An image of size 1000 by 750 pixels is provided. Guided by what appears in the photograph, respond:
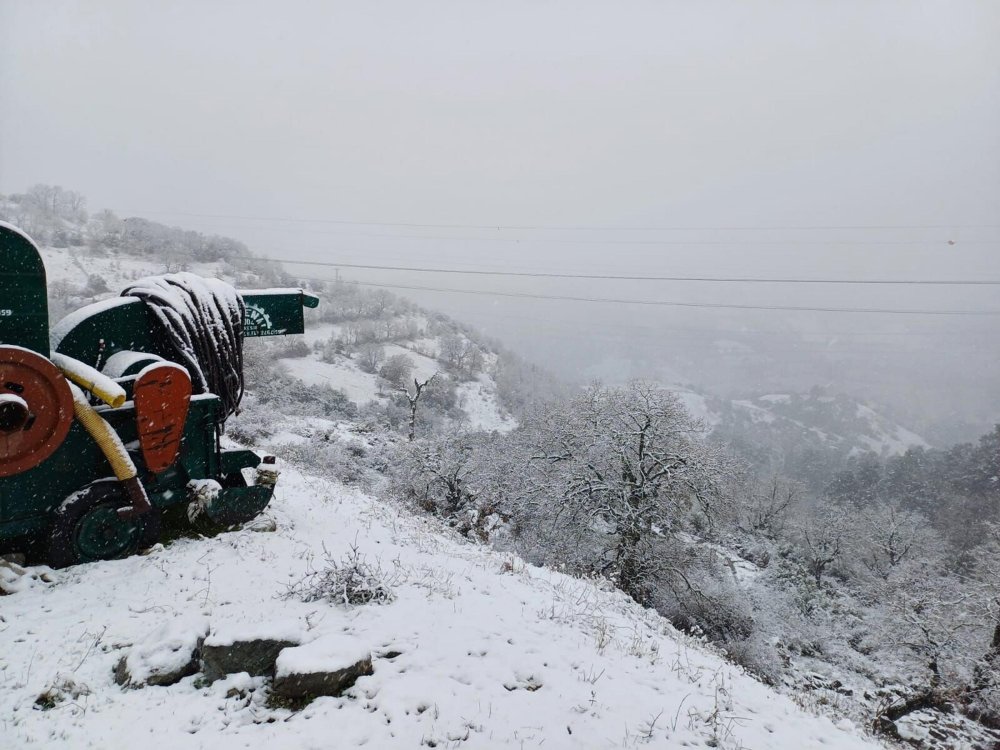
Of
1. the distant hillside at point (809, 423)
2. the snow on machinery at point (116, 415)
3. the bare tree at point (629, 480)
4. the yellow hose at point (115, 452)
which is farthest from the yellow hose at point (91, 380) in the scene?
the distant hillside at point (809, 423)

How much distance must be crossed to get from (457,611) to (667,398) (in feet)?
57.1

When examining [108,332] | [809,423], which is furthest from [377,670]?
[809,423]

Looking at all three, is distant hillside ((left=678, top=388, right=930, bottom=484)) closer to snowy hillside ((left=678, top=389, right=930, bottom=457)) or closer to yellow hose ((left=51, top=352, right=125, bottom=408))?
snowy hillside ((left=678, top=389, right=930, bottom=457))

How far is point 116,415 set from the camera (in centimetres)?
506

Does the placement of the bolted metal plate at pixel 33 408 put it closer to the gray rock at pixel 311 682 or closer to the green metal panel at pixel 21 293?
the green metal panel at pixel 21 293

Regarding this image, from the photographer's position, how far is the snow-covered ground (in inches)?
126

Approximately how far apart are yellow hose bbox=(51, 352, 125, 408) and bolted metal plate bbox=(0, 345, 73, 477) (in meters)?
0.15

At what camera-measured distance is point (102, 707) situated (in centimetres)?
328

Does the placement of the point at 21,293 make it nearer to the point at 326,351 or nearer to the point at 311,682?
the point at 311,682

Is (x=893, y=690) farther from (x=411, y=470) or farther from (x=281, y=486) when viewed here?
(x=281, y=486)

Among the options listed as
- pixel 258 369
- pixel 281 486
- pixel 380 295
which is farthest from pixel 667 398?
pixel 380 295

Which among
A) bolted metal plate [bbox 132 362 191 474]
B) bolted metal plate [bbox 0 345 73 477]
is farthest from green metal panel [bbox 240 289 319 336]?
bolted metal plate [bbox 0 345 73 477]

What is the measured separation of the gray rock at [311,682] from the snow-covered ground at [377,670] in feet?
0.32

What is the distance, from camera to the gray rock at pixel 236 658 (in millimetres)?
3631
